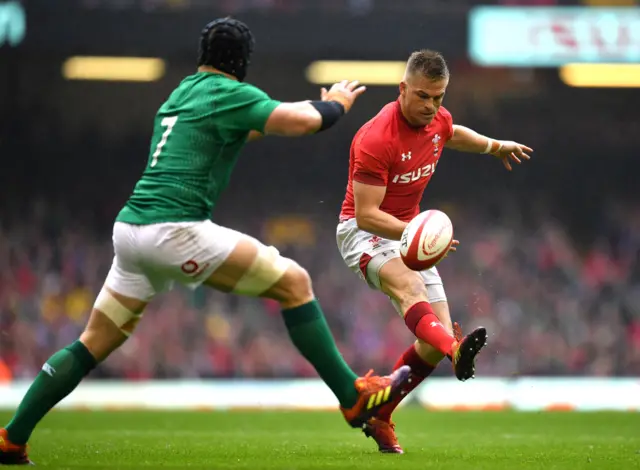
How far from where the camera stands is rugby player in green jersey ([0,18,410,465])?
5.45m

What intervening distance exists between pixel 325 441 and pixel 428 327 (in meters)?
2.11

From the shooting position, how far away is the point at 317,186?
71.1 feet

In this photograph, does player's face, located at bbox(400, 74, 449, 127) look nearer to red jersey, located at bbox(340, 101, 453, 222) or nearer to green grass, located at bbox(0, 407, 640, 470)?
red jersey, located at bbox(340, 101, 453, 222)

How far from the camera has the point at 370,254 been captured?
23.9 feet

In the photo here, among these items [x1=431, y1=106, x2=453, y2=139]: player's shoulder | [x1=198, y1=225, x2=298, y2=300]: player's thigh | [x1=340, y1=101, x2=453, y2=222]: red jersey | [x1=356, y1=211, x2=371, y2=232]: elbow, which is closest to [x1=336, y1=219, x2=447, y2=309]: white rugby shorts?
[x1=340, y1=101, x2=453, y2=222]: red jersey

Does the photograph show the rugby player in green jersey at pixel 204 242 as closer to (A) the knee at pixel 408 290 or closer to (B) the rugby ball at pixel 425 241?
(B) the rugby ball at pixel 425 241

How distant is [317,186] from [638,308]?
21.7 ft

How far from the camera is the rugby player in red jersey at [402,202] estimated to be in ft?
22.6

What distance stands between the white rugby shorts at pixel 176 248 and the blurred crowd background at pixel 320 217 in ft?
39.1

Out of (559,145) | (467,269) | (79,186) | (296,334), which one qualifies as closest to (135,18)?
(79,186)

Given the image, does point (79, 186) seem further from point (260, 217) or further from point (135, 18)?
point (135, 18)

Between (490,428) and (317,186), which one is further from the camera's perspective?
(317,186)

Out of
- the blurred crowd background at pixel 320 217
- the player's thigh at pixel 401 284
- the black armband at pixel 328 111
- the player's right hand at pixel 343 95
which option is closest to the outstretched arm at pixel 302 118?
the black armband at pixel 328 111

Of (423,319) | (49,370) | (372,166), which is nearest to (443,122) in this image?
(372,166)
